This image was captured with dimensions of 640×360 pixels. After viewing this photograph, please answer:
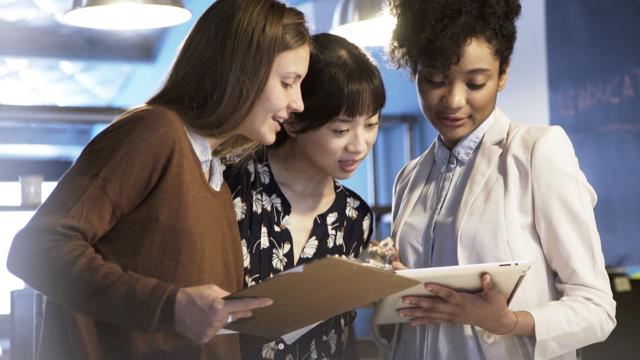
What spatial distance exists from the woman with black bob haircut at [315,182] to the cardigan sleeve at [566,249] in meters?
0.38

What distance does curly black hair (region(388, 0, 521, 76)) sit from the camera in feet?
5.67

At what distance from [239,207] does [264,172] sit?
0.12 meters

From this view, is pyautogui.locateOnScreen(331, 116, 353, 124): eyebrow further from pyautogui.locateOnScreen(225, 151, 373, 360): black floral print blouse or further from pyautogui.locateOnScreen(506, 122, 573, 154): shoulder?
pyautogui.locateOnScreen(506, 122, 573, 154): shoulder

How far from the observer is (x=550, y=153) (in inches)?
64.4

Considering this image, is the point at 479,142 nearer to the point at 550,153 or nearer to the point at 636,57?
the point at 550,153

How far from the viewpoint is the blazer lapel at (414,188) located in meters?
1.84

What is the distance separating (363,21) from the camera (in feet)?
11.1

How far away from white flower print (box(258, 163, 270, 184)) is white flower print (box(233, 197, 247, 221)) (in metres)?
0.08

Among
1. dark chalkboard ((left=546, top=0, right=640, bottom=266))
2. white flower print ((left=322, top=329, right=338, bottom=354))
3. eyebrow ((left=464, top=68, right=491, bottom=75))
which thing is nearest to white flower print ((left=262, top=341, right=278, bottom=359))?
white flower print ((left=322, top=329, right=338, bottom=354))

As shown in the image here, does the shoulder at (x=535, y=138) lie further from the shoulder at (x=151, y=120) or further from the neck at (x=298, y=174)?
the shoulder at (x=151, y=120)

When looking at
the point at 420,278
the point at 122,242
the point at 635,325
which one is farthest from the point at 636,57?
the point at 122,242

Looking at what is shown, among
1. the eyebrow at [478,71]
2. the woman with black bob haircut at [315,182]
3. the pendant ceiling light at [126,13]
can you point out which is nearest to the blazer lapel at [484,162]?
the eyebrow at [478,71]

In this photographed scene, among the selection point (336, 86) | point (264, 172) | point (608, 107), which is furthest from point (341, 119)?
point (608, 107)

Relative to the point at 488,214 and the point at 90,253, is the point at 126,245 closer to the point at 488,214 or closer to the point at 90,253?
the point at 90,253
